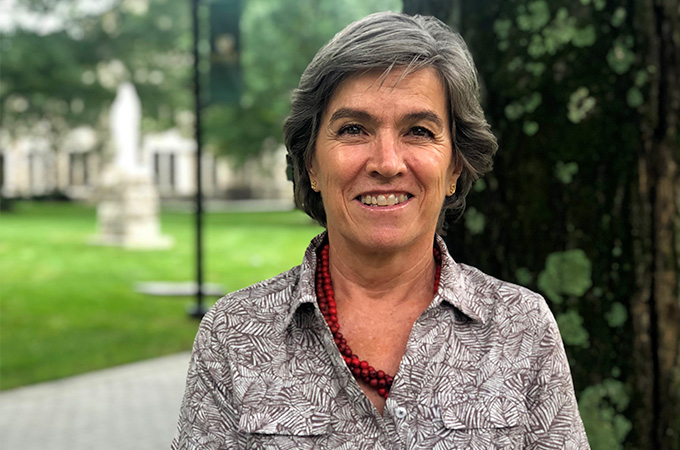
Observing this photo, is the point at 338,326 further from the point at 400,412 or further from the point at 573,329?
the point at 573,329

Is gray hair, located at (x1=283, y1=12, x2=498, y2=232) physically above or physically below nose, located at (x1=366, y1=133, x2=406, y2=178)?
above

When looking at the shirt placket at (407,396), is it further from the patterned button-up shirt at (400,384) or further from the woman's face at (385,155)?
the woman's face at (385,155)

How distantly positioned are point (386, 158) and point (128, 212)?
2141 centimetres

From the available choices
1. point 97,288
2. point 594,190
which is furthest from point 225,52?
point 594,190

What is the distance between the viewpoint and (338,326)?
76.3 inches

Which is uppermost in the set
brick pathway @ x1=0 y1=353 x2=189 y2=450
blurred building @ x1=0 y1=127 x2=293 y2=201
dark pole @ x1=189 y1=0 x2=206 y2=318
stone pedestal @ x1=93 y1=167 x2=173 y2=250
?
dark pole @ x1=189 y1=0 x2=206 y2=318

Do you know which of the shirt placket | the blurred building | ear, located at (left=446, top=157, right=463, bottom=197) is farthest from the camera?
the blurred building

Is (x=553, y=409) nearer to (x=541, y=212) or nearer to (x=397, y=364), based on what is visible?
(x=397, y=364)

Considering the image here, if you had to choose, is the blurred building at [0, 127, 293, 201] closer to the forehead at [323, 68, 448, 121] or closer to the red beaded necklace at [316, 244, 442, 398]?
the red beaded necklace at [316, 244, 442, 398]

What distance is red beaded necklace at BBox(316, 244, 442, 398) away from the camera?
6.07 feet

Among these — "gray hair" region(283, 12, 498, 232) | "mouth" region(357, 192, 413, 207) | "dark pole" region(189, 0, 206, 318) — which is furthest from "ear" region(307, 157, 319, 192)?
"dark pole" region(189, 0, 206, 318)

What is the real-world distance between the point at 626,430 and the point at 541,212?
0.74 meters

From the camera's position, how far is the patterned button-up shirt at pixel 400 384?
179 centimetres

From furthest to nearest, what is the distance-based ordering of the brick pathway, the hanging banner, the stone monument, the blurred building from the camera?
1. the blurred building
2. the stone monument
3. the hanging banner
4. the brick pathway
